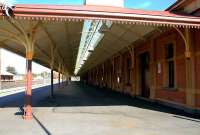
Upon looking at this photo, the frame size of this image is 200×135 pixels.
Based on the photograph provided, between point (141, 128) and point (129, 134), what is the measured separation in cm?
113

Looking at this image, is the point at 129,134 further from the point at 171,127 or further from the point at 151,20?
the point at 151,20

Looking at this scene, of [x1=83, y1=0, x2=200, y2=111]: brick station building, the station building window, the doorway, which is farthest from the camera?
the doorway

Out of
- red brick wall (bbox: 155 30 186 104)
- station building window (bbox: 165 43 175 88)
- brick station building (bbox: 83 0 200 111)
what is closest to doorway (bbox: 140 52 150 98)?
brick station building (bbox: 83 0 200 111)

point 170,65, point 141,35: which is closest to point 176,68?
point 170,65

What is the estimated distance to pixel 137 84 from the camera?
972 inches

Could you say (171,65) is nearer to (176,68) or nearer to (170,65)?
(170,65)

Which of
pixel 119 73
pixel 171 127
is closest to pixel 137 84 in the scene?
pixel 119 73

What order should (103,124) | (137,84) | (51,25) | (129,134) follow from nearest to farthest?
(129,134) → (103,124) → (51,25) → (137,84)

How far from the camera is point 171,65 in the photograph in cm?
1784

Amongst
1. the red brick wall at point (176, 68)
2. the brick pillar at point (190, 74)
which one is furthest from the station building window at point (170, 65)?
the brick pillar at point (190, 74)

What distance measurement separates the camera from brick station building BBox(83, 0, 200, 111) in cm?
1445

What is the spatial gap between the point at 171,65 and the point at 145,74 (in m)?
5.51

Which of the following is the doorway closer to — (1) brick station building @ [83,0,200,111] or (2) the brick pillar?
(1) brick station building @ [83,0,200,111]

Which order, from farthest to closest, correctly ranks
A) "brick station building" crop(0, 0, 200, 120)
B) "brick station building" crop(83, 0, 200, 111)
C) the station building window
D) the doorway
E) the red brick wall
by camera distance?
the doorway → the station building window → the red brick wall → "brick station building" crop(83, 0, 200, 111) → "brick station building" crop(0, 0, 200, 120)
